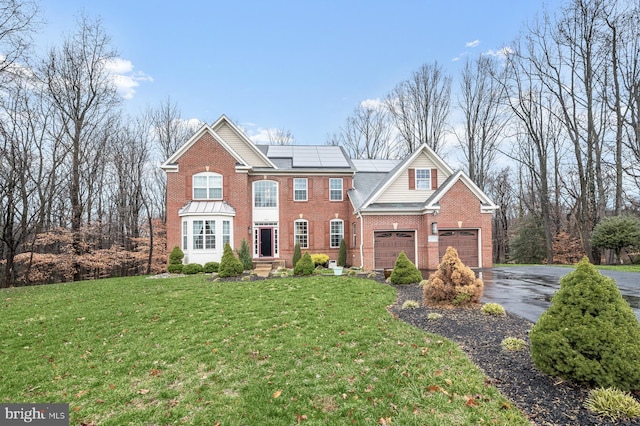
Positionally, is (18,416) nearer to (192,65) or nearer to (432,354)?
(432,354)

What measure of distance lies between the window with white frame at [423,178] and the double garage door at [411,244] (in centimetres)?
309

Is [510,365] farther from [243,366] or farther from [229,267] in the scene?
[229,267]

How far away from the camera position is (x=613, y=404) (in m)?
3.37

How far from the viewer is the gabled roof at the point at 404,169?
1831cm

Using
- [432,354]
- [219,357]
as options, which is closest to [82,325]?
[219,357]

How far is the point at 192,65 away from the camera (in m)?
18.1

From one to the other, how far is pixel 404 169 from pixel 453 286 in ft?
38.6

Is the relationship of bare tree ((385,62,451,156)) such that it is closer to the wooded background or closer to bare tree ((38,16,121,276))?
the wooded background

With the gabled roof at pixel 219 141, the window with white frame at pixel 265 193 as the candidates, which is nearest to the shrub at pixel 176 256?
the gabled roof at pixel 219 141

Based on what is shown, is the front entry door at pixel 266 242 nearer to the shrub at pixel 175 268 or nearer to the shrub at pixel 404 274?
the shrub at pixel 175 268

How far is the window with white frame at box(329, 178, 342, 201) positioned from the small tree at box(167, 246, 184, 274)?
990 centimetres

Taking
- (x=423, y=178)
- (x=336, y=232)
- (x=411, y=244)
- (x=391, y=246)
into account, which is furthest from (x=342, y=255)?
(x=423, y=178)

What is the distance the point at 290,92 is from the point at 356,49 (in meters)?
5.75

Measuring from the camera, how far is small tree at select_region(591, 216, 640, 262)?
18828 millimetres
